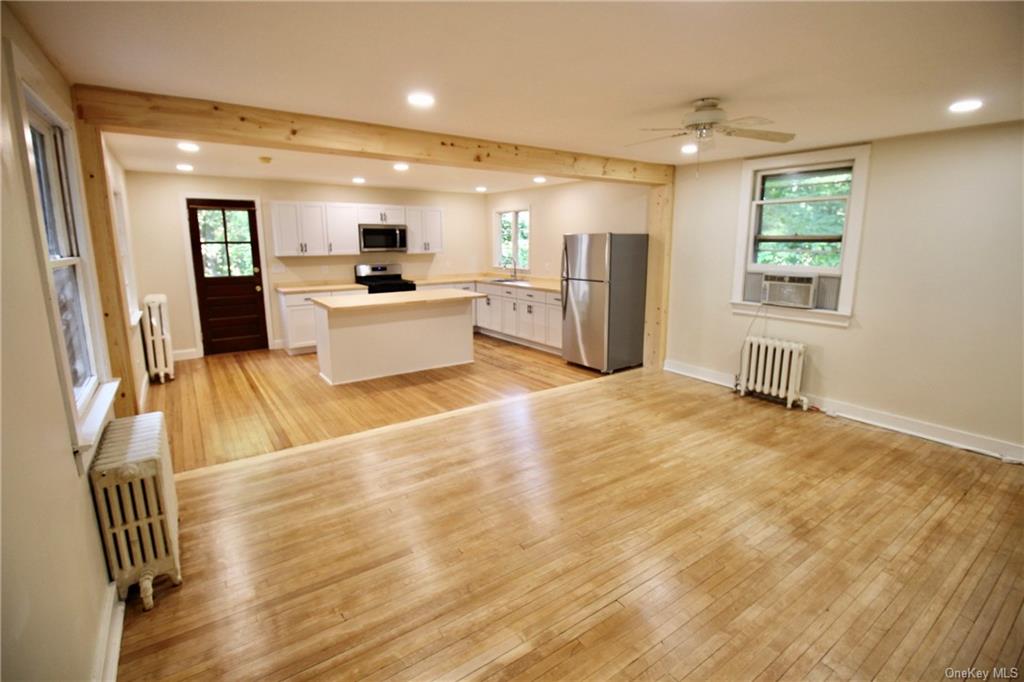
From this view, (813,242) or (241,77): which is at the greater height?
(241,77)

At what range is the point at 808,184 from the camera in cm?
438

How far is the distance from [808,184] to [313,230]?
6.02m

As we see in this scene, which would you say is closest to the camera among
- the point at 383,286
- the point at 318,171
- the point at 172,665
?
the point at 172,665

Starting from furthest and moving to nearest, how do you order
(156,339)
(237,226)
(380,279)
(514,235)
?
(514,235) → (380,279) → (237,226) → (156,339)

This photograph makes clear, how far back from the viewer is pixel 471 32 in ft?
6.23

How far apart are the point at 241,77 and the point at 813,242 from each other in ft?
15.0

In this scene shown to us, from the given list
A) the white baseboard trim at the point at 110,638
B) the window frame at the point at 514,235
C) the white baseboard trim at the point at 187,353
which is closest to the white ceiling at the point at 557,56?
the white baseboard trim at the point at 110,638

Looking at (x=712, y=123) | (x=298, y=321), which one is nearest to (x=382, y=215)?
(x=298, y=321)

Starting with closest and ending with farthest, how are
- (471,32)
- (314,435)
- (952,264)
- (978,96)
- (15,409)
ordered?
(15,409), (471,32), (978,96), (952,264), (314,435)

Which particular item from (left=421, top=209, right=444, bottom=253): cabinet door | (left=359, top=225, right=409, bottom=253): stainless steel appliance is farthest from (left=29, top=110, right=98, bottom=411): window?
(left=421, top=209, right=444, bottom=253): cabinet door

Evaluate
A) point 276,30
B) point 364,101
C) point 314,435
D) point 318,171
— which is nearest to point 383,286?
point 318,171

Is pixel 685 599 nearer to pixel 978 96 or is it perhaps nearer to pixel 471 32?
pixel 471 32

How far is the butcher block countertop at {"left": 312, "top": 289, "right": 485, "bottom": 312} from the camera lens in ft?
16.4

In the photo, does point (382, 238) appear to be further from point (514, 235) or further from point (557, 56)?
point (557, 56)
